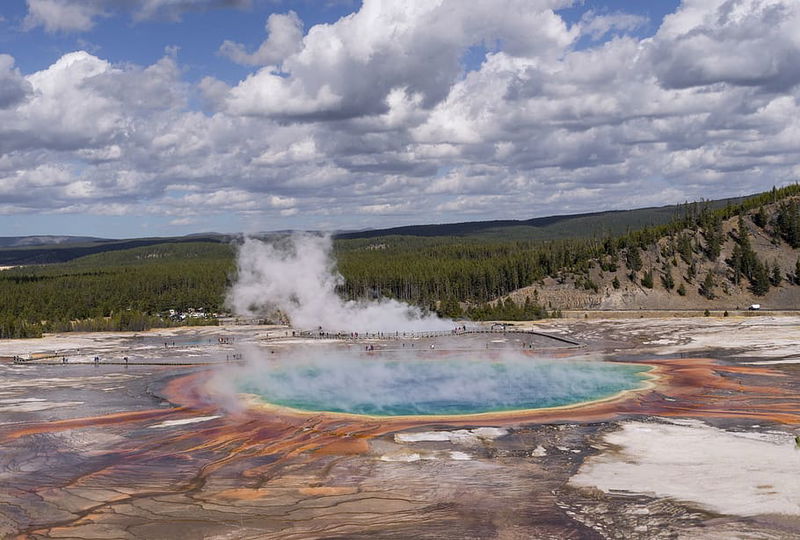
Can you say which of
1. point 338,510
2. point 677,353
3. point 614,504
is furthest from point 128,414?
point 677,353

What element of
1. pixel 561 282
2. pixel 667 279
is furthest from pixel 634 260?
pixel 561 282

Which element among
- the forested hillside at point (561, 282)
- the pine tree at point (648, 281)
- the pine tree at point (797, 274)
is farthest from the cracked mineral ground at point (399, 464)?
the pine tree at point (797, 274)

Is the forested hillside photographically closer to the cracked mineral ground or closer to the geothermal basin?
the geothermal basin

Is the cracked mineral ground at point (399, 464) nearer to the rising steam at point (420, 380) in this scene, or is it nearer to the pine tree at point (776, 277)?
the rising steam at point (420, 380)

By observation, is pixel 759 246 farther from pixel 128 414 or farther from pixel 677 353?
pixel 128 414

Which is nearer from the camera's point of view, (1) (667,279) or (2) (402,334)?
(2) (402,334)

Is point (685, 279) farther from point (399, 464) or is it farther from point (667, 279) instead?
point (399, 464)

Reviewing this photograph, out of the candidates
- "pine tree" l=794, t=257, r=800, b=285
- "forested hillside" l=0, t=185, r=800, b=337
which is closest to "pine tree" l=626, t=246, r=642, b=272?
"forested hillside" l=0, t=185, r=800, b=337
